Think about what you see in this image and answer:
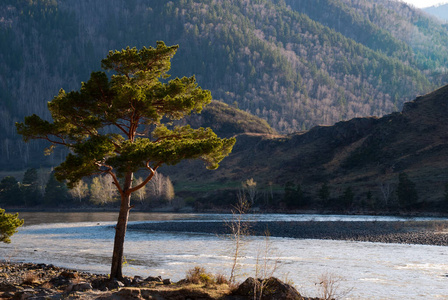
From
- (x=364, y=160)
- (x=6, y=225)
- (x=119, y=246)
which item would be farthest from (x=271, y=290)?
(x=364, y=160)

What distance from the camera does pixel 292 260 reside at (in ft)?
119

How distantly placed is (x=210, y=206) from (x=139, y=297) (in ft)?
416

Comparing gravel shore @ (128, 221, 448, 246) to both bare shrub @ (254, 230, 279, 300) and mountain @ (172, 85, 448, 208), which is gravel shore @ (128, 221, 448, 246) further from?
mountain @ (172, 85, 448, 208)

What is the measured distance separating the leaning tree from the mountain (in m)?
94.8

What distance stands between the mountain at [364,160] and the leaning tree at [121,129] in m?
94.8

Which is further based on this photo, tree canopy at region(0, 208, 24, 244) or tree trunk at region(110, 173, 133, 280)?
tree canopy at region(0, 208, 24, 244)

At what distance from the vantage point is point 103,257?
1537 inches

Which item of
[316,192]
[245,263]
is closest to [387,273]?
[245,263]

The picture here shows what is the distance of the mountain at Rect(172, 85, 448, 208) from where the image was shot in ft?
400

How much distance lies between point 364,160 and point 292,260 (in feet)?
421

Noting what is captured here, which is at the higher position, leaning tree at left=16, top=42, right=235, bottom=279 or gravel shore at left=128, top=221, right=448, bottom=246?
leaning tree at left=16, top=42, right=235, bottom=279

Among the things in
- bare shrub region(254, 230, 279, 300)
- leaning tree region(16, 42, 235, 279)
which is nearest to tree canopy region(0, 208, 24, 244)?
leaning tree region(16, 42, 235, 279)

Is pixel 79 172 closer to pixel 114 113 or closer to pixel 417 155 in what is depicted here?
pixel 114 113

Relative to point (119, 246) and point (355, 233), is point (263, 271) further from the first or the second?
point (355, 233)
